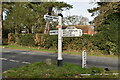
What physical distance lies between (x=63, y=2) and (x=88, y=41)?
1357 centimetres

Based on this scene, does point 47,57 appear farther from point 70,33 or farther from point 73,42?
point 70,33

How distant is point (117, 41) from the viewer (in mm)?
17453

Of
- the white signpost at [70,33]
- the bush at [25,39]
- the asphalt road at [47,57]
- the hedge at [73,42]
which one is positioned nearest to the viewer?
the white signpost at [70,33]

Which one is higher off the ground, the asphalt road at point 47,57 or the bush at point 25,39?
the bush at point 25,39

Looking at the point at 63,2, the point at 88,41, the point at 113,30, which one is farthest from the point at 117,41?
the point at 63,2

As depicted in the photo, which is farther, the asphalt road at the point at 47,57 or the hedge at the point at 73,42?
the hedge at the point at 73,42

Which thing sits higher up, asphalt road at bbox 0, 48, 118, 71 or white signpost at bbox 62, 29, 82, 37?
white signpost at bbox 62, 29, 82, 37

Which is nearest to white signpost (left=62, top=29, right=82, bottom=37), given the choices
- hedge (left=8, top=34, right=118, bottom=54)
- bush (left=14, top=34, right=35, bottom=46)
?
hedge (left=8, top=34, right=118, bottom=54)

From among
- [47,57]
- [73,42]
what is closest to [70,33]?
[47,57]

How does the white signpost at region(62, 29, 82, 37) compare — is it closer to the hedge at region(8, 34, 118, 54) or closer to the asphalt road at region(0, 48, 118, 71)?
the asphalt road at region(0, 48, 118, 71)

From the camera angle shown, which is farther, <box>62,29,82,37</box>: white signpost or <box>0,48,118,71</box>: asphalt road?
<box>0,48,118,71</box>: asphalt road

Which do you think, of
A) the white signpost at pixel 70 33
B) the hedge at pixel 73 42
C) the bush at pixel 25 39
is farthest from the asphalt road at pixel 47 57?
the bush at pixel 25 39

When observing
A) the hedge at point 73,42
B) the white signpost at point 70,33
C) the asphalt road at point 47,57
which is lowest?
the asphalt road at point 47,57

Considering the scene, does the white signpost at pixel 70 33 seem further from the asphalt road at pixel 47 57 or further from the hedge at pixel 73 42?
the hedge at pixel 73 42
